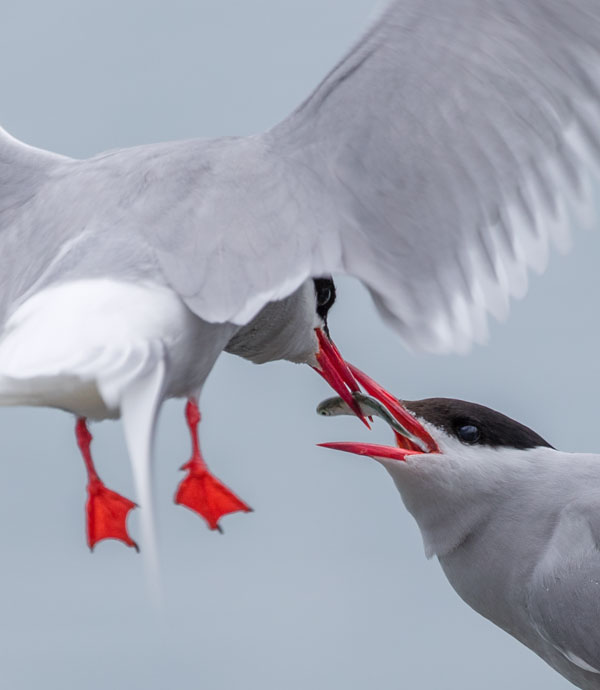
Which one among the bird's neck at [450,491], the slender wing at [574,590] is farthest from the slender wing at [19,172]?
the slender wing at [574,590]

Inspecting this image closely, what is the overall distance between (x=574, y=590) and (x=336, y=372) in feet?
1.76

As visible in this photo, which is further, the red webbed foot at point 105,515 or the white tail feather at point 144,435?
the red webbed foot at point 105,515

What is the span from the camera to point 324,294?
8.43 ft

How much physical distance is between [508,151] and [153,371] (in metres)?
0.68

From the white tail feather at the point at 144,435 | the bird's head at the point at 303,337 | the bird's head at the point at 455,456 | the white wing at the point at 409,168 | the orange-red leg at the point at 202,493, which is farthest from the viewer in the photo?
the bird's head at the point at 455,456

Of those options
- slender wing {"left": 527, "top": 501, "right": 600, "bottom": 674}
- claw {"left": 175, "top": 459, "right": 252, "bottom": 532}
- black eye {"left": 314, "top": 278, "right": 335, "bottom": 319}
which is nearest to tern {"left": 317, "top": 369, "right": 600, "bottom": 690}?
slender wing {"left": 527, "top": 501, "right": 600, "bottom": 674}

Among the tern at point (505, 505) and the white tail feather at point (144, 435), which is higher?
the white tail feather at point (144, 435)

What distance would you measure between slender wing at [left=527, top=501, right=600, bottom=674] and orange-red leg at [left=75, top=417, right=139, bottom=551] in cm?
70

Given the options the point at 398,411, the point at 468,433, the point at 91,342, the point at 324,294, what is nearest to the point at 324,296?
the point at 324,294

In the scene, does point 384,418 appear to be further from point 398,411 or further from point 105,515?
point 105,515

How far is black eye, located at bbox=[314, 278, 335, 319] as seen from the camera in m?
2.55

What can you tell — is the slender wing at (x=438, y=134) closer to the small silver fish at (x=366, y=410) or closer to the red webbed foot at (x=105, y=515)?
the small silver fish at (x=366, y=410)

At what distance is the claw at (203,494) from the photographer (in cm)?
232

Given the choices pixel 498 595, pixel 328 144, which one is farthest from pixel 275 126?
pixel 498 595
